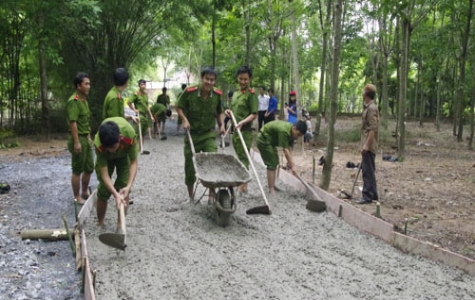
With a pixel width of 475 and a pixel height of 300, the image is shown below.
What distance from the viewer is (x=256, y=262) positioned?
4.36 meters

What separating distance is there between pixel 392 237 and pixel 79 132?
12.6 ft

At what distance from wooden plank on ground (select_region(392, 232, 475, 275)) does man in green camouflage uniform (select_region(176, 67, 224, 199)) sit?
2.32m

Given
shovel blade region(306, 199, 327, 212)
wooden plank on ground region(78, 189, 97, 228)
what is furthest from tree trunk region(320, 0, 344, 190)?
wooden plank on ground region(78, 189, 97, 228)

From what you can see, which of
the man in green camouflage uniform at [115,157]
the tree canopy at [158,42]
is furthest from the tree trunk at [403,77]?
the man in green camouflage uniform at [115,157]

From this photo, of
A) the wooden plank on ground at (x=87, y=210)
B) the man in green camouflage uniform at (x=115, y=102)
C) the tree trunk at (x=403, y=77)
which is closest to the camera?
the wooden plank on ground at (x=87, y=210)

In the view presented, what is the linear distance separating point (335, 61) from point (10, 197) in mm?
4920

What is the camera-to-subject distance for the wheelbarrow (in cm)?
536

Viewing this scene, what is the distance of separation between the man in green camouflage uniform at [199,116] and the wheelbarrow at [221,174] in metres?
0.18

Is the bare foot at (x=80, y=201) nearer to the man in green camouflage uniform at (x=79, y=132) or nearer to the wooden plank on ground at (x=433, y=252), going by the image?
the man in green camouflage uniform at (x=79, y=132)

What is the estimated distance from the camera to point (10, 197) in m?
6.71

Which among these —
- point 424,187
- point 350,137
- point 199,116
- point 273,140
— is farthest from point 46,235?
point 350,137

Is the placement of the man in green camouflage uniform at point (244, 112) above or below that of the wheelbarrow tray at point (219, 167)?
above

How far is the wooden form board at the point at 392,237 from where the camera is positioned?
13.9 ft

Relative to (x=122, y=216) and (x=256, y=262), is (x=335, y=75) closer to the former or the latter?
(x=256, y=262)
